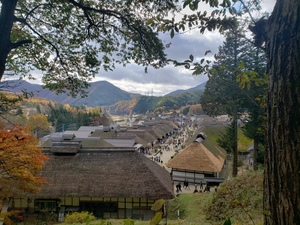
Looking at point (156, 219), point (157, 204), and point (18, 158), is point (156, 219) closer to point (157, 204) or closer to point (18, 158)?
point (157, 204)

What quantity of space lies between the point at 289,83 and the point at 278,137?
1.24ft

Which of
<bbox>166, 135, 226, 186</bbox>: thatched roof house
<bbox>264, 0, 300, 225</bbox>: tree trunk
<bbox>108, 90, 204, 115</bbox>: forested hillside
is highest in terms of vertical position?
<bbox>108, 90, 204, 115</bbox>: forested hillside

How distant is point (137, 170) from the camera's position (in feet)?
47.3

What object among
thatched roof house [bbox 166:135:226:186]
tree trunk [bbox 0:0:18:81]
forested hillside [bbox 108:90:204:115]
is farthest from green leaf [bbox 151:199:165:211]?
forested hillside [bbox 108:90:204:115]

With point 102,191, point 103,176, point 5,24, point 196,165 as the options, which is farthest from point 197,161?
point 5,24

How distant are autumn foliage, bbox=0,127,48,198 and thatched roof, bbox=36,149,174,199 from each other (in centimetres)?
271

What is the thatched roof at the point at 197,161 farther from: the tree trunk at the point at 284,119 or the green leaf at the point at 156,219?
the green leaf at the point at 156,219

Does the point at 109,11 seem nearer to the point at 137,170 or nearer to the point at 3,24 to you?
the point at 3,24

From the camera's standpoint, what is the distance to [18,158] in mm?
9539

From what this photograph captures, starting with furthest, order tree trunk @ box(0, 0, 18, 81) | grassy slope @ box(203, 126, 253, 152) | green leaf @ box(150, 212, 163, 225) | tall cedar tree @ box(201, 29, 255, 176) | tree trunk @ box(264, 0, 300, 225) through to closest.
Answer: grassy slope @ box(203, 126, 253, 152) < tall cedar tree @ box(201, 29, 255, 176) < tree trunk @ box(0, 0, 18, 81) < tree trunk @ box(264, 0, 300, 225) < green leaf @ box(150, 212, 163, 225)

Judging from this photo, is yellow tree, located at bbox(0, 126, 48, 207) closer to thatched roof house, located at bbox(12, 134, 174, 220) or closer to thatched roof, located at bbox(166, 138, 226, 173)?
thatched roof house, located at bbox(12, 134, 174, 220)

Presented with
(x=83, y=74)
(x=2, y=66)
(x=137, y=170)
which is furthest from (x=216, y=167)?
(x=2, y=66)

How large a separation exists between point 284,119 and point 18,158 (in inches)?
416

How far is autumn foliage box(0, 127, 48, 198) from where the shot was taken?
29.0 feet
